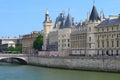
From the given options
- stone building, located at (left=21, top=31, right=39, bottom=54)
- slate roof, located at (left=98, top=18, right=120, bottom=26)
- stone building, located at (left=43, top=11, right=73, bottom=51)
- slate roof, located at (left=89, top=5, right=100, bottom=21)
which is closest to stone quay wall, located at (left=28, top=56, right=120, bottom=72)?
stone building, located at (left=43, top=11, right=73, bottom=51)

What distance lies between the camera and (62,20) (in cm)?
8481

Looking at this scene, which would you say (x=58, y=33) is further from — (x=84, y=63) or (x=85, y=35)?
(x=84, y=63)

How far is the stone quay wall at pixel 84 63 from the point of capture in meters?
52.9

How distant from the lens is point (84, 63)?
192 ft

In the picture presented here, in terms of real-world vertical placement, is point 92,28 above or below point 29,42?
above

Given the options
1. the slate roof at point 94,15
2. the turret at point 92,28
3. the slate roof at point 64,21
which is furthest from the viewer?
the slate roof at point 64,21

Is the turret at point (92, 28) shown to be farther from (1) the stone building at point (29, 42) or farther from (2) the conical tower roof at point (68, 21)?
(1) the stone building at point (29, 42)

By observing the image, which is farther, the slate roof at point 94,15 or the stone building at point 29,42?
the stone building at point 29,42

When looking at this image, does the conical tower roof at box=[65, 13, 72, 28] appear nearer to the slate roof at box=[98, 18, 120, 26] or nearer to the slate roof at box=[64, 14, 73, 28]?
the slate roof at box=[64, 14, 73, 28]

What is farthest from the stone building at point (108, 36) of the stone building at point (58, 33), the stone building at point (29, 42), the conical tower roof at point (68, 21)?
the stone building at point (29, 42)

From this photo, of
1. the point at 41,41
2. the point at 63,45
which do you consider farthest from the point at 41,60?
the point at 41,41

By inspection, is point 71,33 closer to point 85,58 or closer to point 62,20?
point 62,20

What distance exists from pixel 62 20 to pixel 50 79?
40.3 meters

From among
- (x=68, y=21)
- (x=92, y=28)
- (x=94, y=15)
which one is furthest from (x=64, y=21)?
(x=94, y=15)
